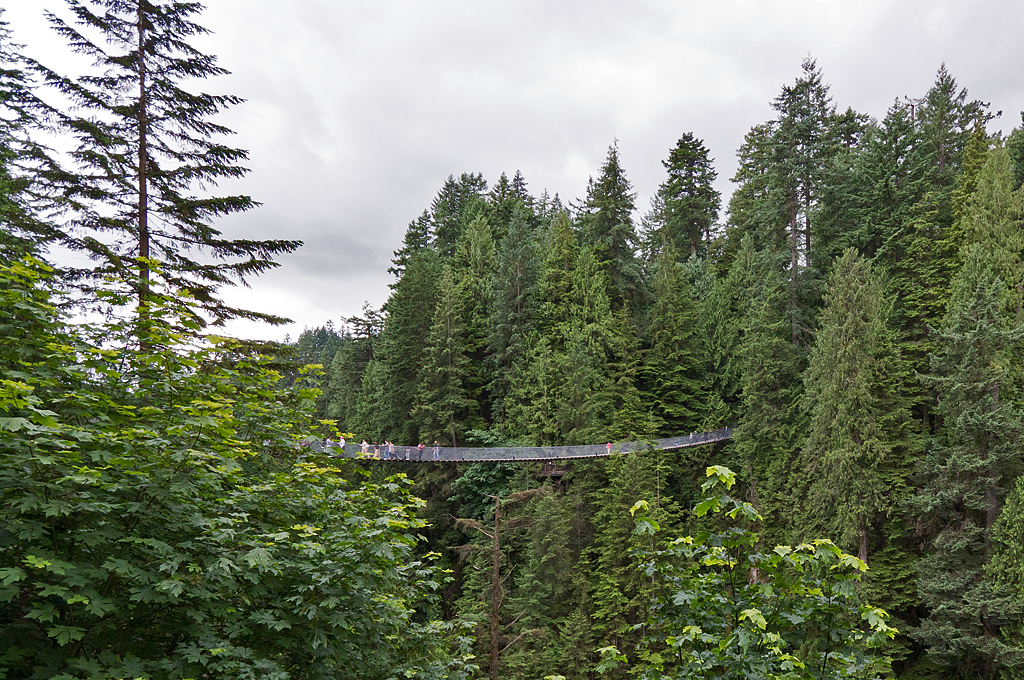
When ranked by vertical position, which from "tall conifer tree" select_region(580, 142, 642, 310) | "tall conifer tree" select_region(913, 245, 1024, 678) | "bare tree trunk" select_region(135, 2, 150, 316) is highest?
"tall conifer tree" select_region(580, 142, 642, 310)

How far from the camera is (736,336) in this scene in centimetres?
2484

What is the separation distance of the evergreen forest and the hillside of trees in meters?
0.14

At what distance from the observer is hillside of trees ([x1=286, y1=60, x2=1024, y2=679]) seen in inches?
595

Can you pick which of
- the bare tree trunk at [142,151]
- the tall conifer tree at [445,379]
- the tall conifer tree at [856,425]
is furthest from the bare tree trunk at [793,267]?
the bare tree trunk at [142,151]

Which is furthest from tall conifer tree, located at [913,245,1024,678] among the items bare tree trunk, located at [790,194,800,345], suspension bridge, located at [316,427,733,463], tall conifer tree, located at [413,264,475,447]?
tall conifer tree, located at [413,264,475,447]

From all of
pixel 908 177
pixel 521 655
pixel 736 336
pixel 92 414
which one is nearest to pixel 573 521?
pixel 521 655

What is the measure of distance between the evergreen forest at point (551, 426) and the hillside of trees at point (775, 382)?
0.14 m

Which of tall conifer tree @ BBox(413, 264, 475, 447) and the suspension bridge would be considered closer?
the suspension bridge

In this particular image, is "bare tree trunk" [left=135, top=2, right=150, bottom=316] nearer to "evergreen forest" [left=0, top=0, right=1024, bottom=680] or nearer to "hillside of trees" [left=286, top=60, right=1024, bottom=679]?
"evergreen forest" [left=0, top=0, right=1024, bottom=680]

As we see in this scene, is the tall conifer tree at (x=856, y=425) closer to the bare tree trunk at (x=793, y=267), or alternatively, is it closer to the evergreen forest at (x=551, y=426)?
the evergreen forest at (x=551, y=426)

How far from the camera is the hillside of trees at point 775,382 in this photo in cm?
1510

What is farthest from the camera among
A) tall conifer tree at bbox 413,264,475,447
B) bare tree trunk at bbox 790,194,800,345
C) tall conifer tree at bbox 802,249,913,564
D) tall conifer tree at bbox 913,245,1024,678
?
tall conifer tree at bbox 413,264,475,447

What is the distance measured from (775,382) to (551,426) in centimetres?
924

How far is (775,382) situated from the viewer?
68.5ft
